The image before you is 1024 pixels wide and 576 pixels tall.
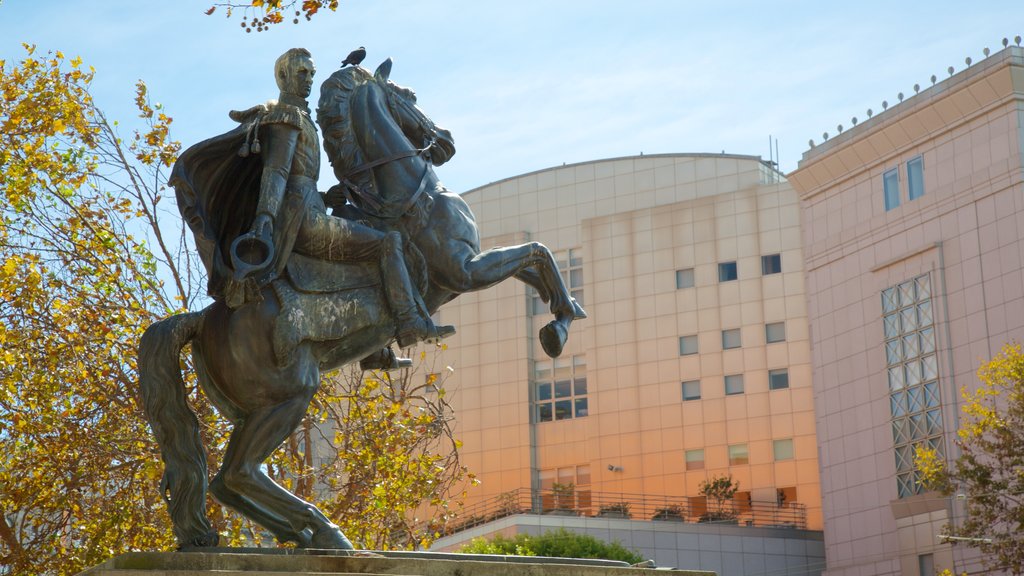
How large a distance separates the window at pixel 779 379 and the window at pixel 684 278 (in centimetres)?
609

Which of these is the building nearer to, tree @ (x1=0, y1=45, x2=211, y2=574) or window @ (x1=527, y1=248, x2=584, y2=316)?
window @ (x1=527, y1=248, x2=584, y2=316)

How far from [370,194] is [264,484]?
5.26 ft

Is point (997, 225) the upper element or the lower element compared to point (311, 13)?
upper

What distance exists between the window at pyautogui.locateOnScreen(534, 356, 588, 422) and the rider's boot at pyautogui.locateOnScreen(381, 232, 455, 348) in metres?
67.0

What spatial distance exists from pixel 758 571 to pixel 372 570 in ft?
184

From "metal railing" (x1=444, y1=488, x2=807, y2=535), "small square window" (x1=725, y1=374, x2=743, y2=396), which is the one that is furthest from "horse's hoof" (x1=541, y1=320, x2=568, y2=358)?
"small square window" (x1=725, y1=374, x2=743, y2=396)

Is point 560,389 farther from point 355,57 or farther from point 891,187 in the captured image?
point 355,57

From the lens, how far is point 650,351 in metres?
72.8

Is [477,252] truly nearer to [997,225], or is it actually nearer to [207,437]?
[207,437]

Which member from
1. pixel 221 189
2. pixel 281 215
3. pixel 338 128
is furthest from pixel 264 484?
pixel 338 128

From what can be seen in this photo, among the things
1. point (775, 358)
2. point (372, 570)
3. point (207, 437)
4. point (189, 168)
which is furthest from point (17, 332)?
point (775, 358)

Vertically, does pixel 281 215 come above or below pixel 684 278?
below

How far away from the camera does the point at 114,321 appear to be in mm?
16484

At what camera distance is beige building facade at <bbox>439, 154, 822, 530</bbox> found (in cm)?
6931
